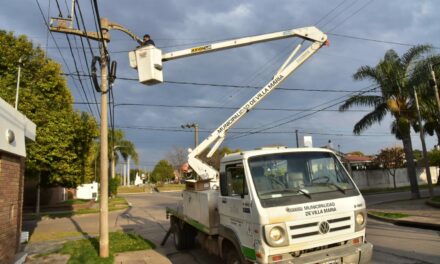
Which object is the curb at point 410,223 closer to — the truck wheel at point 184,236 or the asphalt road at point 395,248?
the asphalt road at point 395,248

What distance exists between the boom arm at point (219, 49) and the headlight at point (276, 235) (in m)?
4.43

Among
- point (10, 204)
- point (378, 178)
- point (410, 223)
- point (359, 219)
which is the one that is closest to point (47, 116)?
point (10, 204)

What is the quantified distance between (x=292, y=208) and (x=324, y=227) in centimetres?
62

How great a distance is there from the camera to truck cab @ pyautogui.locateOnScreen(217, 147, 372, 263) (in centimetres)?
554

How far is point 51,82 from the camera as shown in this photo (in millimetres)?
23703

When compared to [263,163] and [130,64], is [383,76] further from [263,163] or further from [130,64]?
[263,163]

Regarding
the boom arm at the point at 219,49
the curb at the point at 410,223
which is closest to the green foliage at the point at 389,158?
the curb at the point at 410,223

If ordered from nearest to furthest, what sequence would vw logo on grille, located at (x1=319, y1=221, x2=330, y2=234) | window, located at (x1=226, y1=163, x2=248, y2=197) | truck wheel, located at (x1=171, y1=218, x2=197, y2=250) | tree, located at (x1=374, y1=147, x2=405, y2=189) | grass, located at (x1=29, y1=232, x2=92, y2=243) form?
vw logo on grille, located at (x1=319, y1=221, x2=330, y2=234) → window, located at (x1=226, y1=163, x2=248, y2=197) → truck wheel, located at (x1=171, y1=218, x2=197, y2=250) → grass, located at (x1=29, y1=232, x2=92, y2=243) → tree, located at (x1=374, y1=147, x2=405, y2=189)

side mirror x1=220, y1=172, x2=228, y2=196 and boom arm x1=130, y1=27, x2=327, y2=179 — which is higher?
boom arm x1=130, y1=27, x2=327, y2=179

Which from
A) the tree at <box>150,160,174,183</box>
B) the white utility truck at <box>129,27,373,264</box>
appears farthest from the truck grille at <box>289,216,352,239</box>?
the tree at <box>150,160,174,183</box>

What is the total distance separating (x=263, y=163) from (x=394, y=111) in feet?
65.8

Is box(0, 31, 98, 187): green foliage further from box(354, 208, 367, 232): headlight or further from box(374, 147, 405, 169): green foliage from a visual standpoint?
box(374, 147, 405, 169): green foliage

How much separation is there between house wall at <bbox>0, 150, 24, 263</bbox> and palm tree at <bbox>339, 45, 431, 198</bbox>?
20.2 meters

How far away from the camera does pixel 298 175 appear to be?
6.30m
